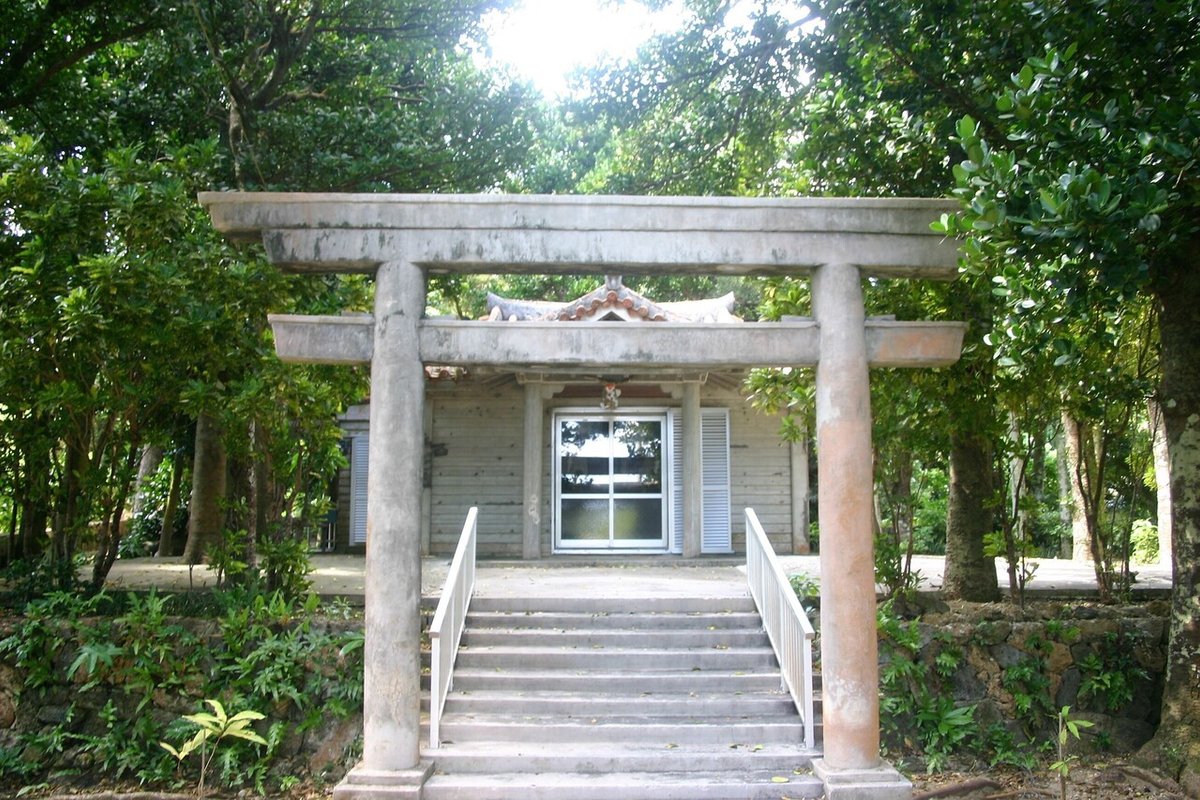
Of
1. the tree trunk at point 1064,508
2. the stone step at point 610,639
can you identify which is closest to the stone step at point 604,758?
the stone step at point 610,639

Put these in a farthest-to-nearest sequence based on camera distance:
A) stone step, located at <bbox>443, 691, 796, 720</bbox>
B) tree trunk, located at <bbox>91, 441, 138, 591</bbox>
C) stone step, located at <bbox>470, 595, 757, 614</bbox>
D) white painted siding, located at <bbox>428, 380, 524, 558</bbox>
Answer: white painted siding, located at <bbox>428, 380, 524, 558</bbox>
stone step, located at <bbox>470, 595, 757, 614</bbox>
tree trunk, located at <bbox>91, 441, 138, 591</bbox>
stone step, located at <bbox>443, 691, 796, 720</bbox>

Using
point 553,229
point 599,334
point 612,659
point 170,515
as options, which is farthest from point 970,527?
point 170,515

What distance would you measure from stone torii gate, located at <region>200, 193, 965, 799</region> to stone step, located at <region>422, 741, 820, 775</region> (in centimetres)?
52

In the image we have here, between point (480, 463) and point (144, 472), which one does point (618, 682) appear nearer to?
point (480, 463)

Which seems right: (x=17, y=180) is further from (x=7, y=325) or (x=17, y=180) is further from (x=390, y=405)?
(x=390, y=405)

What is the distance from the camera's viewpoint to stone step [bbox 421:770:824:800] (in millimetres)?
6461

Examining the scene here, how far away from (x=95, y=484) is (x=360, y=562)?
6163 millimetres

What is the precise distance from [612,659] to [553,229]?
3.92m

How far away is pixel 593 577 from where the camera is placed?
444 inches

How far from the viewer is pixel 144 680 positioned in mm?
7965

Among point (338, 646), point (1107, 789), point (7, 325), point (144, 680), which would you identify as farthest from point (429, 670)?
point (1107, 789)

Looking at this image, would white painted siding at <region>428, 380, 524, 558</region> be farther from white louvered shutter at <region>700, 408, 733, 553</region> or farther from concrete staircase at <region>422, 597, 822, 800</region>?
concrete staircase at <region>422, 597, 822, 800</region>

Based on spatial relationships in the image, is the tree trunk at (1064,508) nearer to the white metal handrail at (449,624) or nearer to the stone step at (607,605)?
the stone step at (607,605)

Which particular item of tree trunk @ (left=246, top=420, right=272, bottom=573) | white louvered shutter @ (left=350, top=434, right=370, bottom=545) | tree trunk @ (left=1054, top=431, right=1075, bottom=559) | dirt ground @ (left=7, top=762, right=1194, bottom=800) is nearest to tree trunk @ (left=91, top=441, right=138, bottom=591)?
tree trunk @ (left=246, top=420, right=272, bottom=573)
